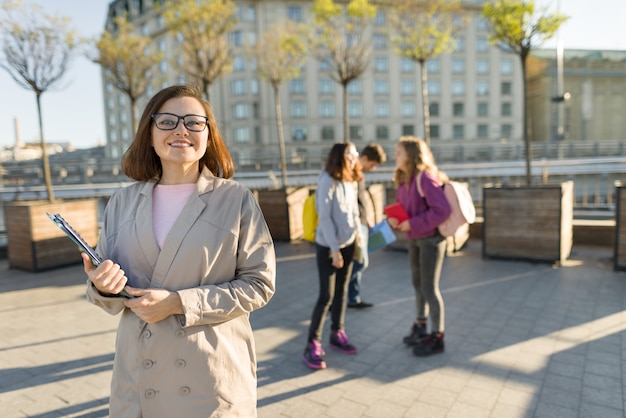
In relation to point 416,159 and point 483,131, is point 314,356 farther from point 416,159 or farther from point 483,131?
point 483,131

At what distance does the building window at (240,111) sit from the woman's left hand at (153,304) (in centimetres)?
4906

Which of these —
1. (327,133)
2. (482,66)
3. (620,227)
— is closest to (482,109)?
(482,66)

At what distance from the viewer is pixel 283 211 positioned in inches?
403

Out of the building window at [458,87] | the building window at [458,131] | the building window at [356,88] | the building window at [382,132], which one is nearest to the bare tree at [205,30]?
the building window at [356,88]

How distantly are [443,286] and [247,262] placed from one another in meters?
5.22

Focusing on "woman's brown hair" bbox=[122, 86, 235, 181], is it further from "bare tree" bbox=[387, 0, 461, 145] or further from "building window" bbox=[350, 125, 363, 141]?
"building window" bbox=[350, 125, 363, 141]

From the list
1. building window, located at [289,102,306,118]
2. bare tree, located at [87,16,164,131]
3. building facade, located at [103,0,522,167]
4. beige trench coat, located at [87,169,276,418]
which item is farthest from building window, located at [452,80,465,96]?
beige trench coat, located at [87,169,276,418]

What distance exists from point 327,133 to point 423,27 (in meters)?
39.6

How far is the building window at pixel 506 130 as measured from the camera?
5362 centimetres

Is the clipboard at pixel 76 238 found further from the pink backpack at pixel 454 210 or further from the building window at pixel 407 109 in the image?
the building window at pixel 407 109

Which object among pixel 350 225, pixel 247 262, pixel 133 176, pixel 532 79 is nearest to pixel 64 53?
pixel 350 225

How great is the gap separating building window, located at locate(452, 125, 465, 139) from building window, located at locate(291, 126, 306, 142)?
17.9m

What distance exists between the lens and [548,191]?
726cm

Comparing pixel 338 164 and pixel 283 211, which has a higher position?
pixel 338 164
